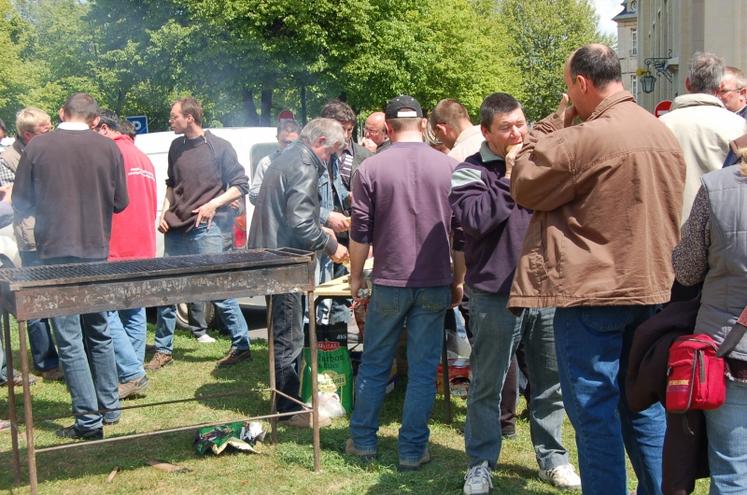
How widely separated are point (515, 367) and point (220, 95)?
28183mm

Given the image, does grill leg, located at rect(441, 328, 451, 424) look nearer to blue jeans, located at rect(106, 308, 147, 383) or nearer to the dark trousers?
blue jeans, located at rect(106, 308, 147, 383)

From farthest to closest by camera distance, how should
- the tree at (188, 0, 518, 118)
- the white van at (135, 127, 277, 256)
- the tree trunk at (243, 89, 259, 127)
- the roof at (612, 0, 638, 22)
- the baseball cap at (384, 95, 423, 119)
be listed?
the roof at (612, 0, 638, 22) → the tree trunk at (243, 89, 259, 127) → the tree at (188, 0, 518, 118) → the white van at (135, 127, 277, 256) → the baseball cap at (384, 95, 423, 119)

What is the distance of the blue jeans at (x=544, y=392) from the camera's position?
4.55 metres

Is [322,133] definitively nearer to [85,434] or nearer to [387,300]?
[387,300]

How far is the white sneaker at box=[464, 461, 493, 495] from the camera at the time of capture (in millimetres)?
4484

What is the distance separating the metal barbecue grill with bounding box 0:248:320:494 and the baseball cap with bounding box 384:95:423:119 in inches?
37.3

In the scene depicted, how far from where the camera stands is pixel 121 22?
32312 mm

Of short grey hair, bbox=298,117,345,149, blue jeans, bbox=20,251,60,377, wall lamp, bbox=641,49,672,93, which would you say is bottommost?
blue jeans, bbox=20,251,60,377

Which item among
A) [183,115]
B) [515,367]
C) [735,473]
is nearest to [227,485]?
[515,367]

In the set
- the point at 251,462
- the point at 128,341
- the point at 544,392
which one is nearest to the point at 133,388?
the point at 128,341

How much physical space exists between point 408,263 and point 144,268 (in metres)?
1.41

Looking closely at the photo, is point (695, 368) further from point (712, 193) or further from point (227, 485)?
point (227, 485)

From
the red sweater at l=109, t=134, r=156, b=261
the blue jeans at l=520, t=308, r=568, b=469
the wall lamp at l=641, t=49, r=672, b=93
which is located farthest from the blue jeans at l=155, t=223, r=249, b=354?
the wall lamp at l=641, t=49, r=672, b=93

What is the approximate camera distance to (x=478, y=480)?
4504 millimetres
